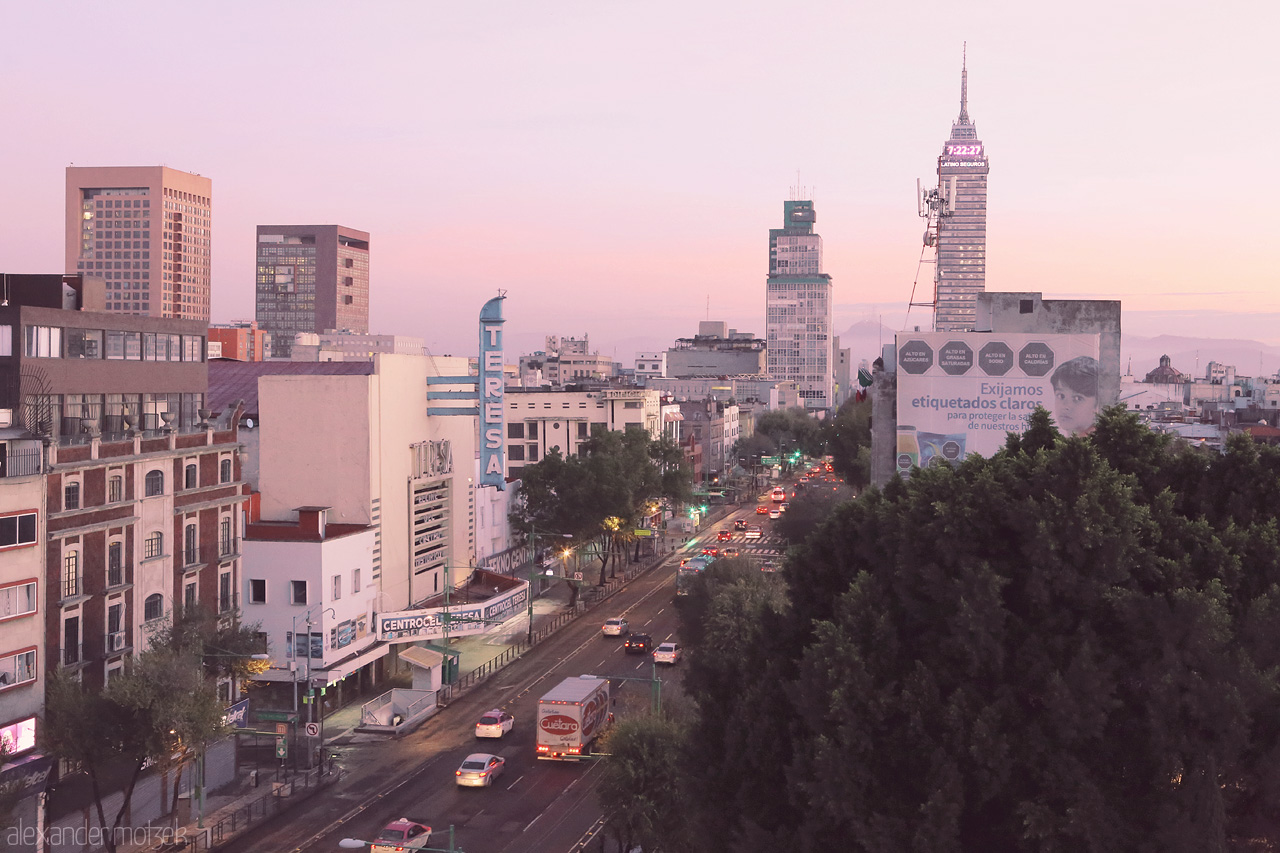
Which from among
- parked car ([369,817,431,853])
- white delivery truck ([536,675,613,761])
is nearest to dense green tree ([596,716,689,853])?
parked car ([369,817,431,853])

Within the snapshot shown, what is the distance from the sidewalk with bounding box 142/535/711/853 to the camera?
39750 mm

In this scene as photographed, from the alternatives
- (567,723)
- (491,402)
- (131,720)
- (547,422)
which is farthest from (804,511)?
(131,720)

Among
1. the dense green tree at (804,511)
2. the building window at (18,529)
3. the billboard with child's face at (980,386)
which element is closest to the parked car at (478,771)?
the building window at (18,529)

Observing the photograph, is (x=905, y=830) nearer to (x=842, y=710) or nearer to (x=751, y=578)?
(x=842, y=710)

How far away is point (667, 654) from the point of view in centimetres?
6297

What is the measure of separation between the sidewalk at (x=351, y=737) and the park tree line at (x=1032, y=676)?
23435 mm

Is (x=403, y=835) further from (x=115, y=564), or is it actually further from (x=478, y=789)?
(x=115, y=564)

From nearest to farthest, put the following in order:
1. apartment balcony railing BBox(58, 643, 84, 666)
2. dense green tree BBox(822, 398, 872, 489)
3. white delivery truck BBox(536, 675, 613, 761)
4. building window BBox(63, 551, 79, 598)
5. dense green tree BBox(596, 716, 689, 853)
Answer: dense green tree BBox(596, 716, 689, 853)
apartment balcony railing BBox(58, 643, 84, 666)
building window BBox(63, 551, 79, 598)
white delivery truck BBox(536, 675, 613, 761)
dense green tree BBox(822, 398, 872, 489)

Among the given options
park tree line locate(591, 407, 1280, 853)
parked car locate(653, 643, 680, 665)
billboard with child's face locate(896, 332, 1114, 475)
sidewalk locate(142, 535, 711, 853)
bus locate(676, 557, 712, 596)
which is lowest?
sidewalk locate(142, 535, 711, 853)

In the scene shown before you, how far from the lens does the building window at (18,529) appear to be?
3512 centimetres

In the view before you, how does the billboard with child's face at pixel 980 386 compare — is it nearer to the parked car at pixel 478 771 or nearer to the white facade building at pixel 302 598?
the parked car at pixel 478 771

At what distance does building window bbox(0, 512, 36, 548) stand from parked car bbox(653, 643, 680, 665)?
33.5 meters

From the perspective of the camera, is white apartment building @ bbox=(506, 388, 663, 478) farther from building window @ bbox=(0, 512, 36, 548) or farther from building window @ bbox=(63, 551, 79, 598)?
building window @ bbox=(0, 512, 36, 548)

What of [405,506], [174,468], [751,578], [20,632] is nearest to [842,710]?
[20,632]
